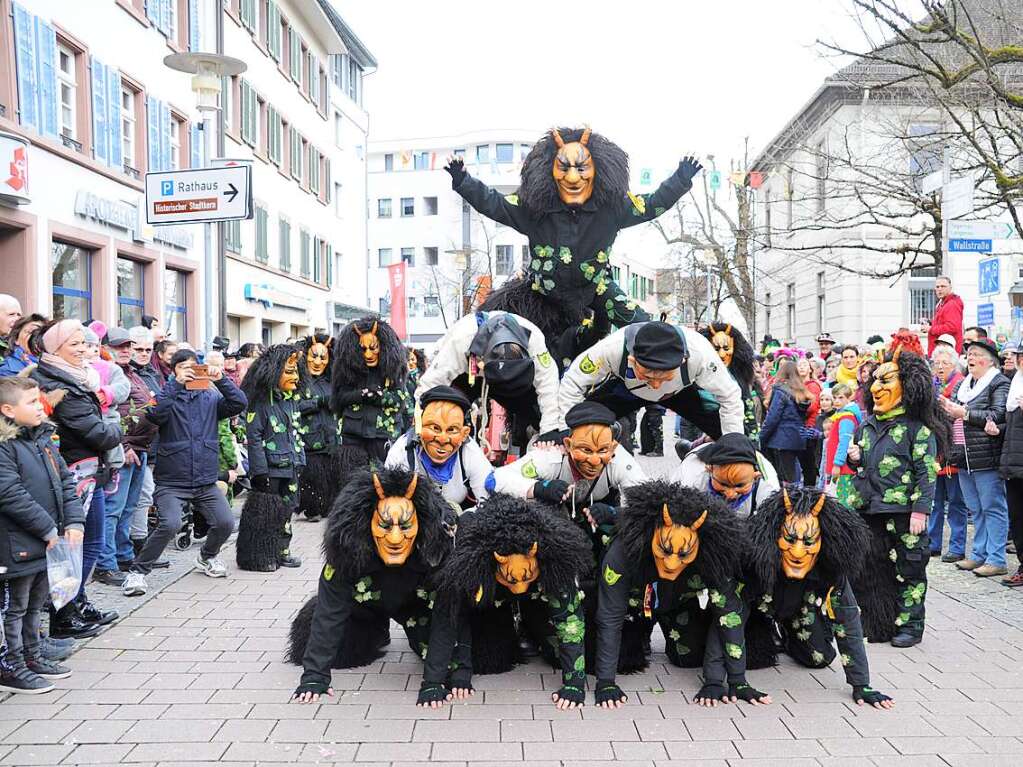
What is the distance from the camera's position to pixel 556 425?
5016 mm

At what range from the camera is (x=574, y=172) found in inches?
216

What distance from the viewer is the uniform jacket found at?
198 inches

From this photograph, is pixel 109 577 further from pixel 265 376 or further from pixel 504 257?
pixel 504 257

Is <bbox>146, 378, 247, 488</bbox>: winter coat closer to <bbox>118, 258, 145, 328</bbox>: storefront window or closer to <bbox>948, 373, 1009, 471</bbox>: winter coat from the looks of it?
<bbox>948, 373, 1009, 471</bbox>: winter coat

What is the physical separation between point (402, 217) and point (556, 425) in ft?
Answer: 157

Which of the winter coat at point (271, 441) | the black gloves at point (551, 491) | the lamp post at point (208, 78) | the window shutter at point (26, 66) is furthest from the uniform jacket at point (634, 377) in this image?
the window shutter at point (26, 66)

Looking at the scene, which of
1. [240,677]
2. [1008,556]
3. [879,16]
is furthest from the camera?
[879,16]

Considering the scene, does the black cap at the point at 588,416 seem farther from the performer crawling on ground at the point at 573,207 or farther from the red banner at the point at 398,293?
the red banner at the point at 398,293

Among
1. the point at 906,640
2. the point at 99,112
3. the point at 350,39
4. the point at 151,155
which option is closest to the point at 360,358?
the point at 906,640

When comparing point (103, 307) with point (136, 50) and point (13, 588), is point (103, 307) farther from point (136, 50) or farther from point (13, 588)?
point (13, 588)

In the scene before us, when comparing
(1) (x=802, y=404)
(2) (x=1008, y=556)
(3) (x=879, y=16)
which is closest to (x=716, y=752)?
(2) (x=1008, y=556)

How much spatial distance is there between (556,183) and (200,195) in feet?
18.0

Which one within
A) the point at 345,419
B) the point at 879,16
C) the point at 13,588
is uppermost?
the point at 879,16

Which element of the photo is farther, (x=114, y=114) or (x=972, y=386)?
(x=114, y=114)
